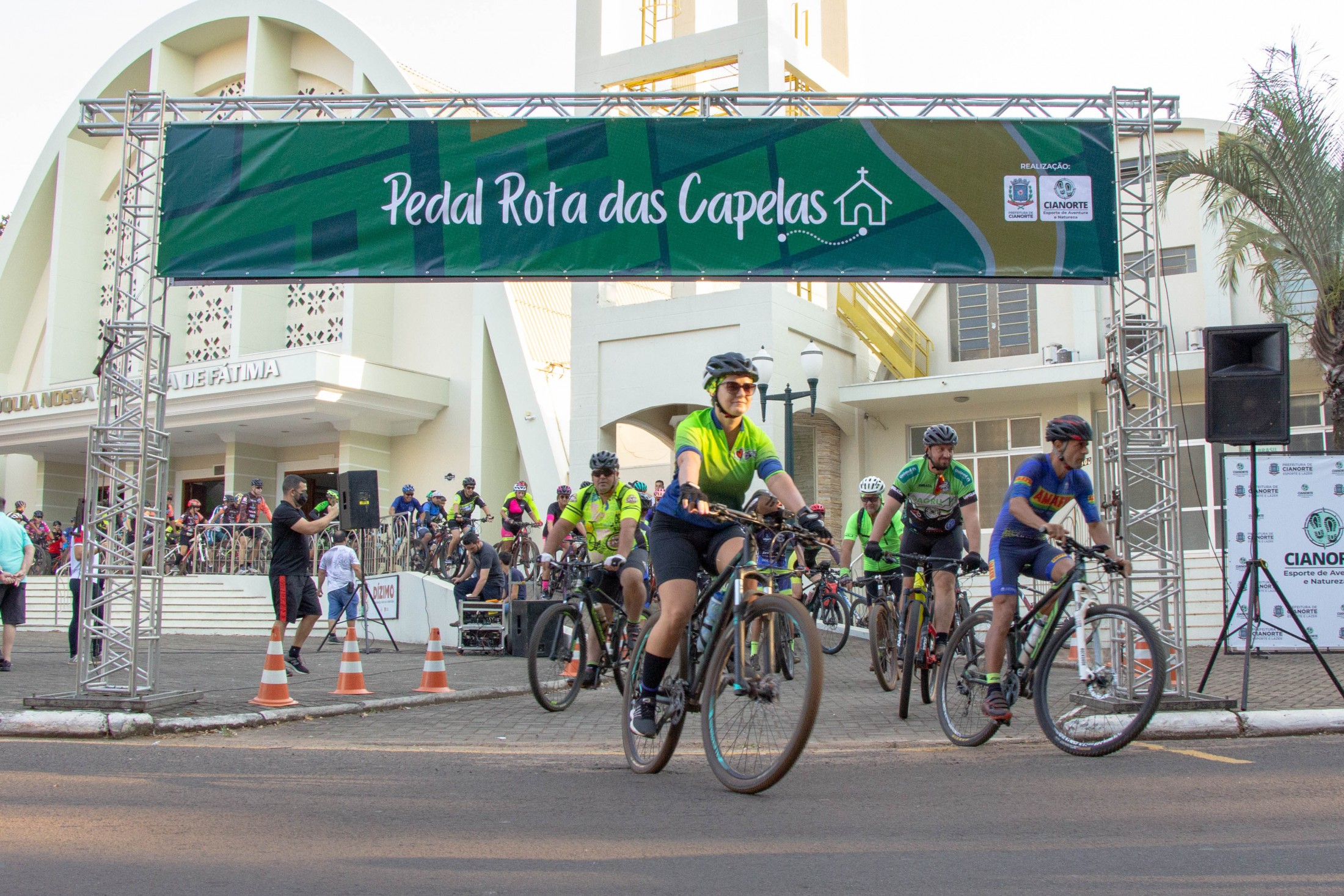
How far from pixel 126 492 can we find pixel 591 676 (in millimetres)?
3739

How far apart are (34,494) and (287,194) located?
29320mm

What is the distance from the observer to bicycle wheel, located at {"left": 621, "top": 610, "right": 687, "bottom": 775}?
5516 mm

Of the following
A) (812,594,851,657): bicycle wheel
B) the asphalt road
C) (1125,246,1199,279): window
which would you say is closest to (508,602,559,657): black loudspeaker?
(812,594,851,657): bicycle wheel

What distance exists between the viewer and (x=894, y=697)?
978cm

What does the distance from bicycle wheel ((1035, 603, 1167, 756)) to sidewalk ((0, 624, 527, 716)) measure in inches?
218

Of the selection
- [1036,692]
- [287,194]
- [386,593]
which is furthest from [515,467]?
[1036,692]

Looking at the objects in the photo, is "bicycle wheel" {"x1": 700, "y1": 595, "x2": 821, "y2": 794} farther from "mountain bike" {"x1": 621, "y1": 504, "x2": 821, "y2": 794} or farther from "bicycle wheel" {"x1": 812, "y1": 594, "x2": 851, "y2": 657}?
"bicycle wheel" {"x1": 812, "y1": 594, "x2": 851, "y2": 657}

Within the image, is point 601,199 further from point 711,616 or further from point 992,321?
point 992,321

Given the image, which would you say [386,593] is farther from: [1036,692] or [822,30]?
[822,30]

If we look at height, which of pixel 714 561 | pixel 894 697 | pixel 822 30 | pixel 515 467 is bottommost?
pixel 894 697

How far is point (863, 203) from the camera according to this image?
944cm

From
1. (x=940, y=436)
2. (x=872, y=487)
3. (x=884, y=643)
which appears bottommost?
(x=884, y=643)

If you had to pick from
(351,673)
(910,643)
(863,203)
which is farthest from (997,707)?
(351,673)

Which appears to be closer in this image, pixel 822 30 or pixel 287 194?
pixel 287 194
